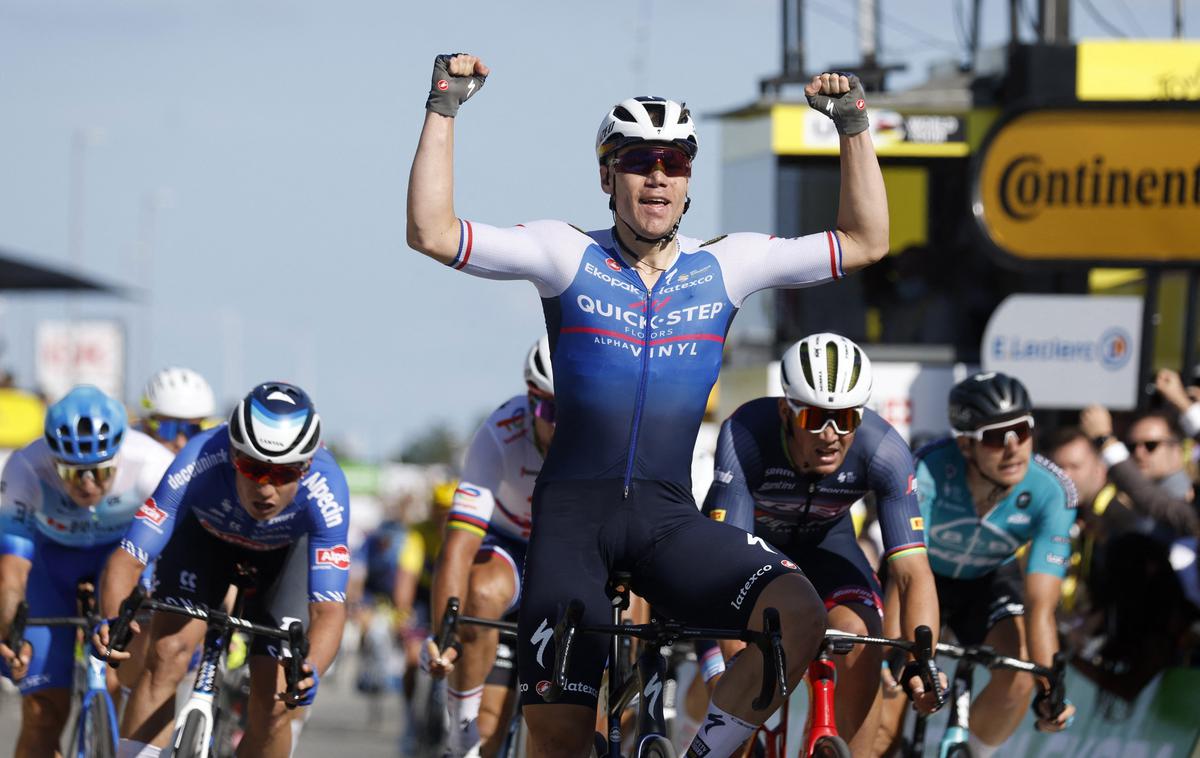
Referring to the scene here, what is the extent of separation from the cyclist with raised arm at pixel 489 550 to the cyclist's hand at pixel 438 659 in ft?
1.46

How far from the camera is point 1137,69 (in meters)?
18.8

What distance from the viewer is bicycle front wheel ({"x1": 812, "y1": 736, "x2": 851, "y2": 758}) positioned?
21.5 ft

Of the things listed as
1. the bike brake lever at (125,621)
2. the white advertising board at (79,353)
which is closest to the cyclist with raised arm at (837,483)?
the bike brake lever at (125,621)

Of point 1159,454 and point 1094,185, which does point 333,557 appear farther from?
point 1094,185

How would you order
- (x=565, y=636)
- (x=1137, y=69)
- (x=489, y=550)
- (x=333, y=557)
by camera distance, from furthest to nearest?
(x=1137, y=69) → (x=489, y=550) → (x=333, y=557) → (x=565, y=636)

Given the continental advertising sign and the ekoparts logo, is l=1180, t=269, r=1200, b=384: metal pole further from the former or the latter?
the ekoparts logo

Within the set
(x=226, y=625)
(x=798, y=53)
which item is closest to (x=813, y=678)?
(x=226, y=625)

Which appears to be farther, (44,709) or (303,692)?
(44,709)

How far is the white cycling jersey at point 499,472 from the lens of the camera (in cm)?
889

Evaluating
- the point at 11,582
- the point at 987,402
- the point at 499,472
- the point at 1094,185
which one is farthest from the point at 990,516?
the point at 1094,185

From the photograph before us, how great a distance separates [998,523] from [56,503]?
4.47 meters

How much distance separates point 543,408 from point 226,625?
6.16 feet

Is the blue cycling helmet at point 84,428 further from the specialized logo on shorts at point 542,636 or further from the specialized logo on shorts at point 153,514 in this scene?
the specialized logo on shorts at point 542,636

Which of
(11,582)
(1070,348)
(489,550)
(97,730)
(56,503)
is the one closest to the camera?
(97,730)
